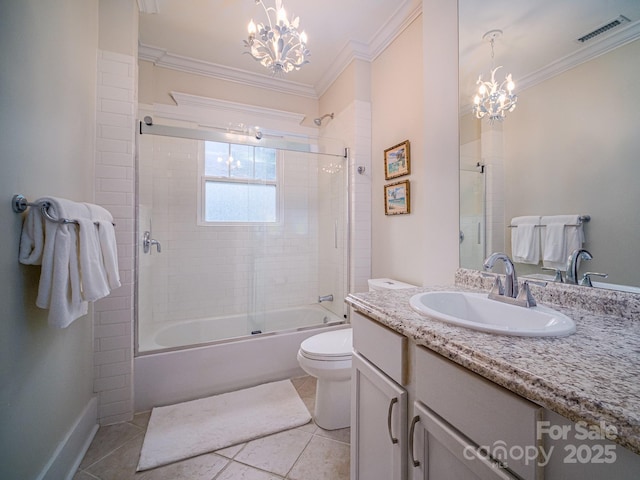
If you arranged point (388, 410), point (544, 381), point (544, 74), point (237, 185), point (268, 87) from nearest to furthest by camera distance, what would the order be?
point (544, 381) < point (388, 410) < point (544, 74) < point (237, 185) < point (268, 87)

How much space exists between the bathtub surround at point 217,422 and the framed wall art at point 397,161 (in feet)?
6.10

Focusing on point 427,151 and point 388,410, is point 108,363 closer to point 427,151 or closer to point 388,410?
point 388,410

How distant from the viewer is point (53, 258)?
1.01 m

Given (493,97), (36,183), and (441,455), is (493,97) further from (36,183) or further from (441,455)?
(36,183)

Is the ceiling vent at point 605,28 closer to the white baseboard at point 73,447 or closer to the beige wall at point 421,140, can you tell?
the beige wall at point 421,140

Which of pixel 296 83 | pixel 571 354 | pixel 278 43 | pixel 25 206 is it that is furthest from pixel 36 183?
pixel 296 83

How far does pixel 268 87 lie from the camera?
2975 millimetres

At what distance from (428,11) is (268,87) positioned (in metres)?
1.88

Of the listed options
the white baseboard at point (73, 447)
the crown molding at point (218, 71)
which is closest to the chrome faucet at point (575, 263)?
the white baseboard at point (73, 447)

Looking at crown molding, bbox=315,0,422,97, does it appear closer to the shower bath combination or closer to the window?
the shower bath combination

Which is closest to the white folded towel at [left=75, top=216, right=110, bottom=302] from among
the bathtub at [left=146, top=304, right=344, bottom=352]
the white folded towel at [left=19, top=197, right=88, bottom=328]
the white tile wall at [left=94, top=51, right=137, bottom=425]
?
the white folded towel at [left=19, top=197, right=88, bottom=328]

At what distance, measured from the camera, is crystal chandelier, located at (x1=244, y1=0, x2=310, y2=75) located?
1534 millimetres

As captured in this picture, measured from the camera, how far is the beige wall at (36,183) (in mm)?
894

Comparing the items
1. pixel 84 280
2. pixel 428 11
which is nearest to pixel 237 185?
pixel 84 280
